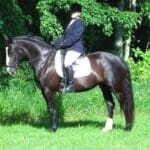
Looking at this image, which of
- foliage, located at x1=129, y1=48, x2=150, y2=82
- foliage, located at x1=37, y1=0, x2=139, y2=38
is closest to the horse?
foliage, located at x1=129, y1=48, x2=150, y2=82

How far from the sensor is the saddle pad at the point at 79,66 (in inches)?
467

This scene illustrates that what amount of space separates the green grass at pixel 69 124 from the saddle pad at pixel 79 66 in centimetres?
120

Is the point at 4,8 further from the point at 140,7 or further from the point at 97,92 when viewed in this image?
the point at 140,7

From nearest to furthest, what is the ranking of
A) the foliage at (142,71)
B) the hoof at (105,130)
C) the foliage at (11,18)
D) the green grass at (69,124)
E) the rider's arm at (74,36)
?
1. the green grass at (69,124)
2. the rider's arm at (74,36)
3. the hoof at (105,130)
4. the foliage at (11,18)
5. the foliage at (142,71)

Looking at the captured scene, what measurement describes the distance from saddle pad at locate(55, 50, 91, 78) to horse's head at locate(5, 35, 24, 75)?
79 cm

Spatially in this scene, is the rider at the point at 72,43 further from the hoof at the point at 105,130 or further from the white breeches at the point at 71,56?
the hoof at the point at 105,130

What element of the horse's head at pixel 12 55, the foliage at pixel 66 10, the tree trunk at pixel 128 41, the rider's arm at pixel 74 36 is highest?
the rider's arm at pixel 74 36

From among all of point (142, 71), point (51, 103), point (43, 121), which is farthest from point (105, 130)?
point (142, 71)

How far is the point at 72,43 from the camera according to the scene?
38.2ft

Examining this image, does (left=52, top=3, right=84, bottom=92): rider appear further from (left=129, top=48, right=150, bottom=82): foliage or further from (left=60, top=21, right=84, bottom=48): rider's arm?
(left=129, top=48, right=150, bottom=82): foliage

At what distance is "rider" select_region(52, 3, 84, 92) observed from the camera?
1164 cm

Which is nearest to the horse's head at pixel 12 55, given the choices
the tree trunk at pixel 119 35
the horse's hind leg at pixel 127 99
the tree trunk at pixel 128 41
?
the horse's hind leg at pixel 127 99

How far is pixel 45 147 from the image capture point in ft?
33.9

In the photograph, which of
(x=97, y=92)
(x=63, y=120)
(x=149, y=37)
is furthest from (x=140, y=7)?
(x=63, y=120)
